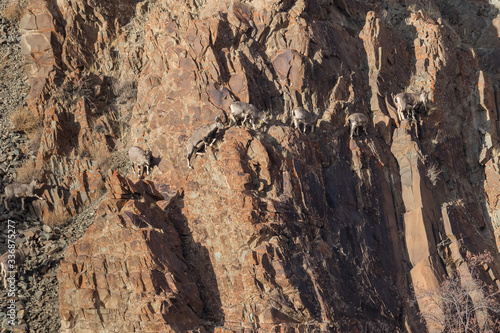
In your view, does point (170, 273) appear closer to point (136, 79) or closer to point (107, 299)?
point (107, 299)

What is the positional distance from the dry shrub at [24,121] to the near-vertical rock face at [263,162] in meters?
0.47

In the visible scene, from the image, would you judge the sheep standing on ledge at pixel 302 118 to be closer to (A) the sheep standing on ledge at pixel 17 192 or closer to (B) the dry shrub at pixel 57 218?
(B) the dry shrub at pixel 57 218

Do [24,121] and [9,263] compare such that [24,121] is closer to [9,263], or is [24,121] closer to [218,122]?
[9,263]

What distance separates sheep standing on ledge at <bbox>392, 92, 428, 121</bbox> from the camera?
31.2m

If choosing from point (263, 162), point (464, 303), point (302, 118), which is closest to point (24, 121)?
point (263, 162)

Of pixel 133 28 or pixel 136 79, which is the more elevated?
pixel 133 28

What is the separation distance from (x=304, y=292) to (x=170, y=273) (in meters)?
3.96

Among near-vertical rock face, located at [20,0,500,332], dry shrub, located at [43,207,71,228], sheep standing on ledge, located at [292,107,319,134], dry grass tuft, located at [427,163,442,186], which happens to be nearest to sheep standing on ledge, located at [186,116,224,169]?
near-vertical rock face, located at [20,0,500,332]

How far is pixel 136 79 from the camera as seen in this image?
33938 mm

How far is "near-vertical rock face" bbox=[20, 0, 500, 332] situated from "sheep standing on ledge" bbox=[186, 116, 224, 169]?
28 centimetres

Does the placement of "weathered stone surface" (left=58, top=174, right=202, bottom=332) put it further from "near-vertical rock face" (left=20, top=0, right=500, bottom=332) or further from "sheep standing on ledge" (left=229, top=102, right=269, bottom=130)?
"sheep standing on ledge" (left=229, top=102, right=269, bottom=130)

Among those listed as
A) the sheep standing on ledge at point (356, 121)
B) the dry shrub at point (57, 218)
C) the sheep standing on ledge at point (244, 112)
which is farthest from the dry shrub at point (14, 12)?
the sheep standing on ledge at point (356, 121)

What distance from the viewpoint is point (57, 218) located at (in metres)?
30.0

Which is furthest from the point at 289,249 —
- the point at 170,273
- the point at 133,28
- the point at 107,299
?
the point at 133,28
